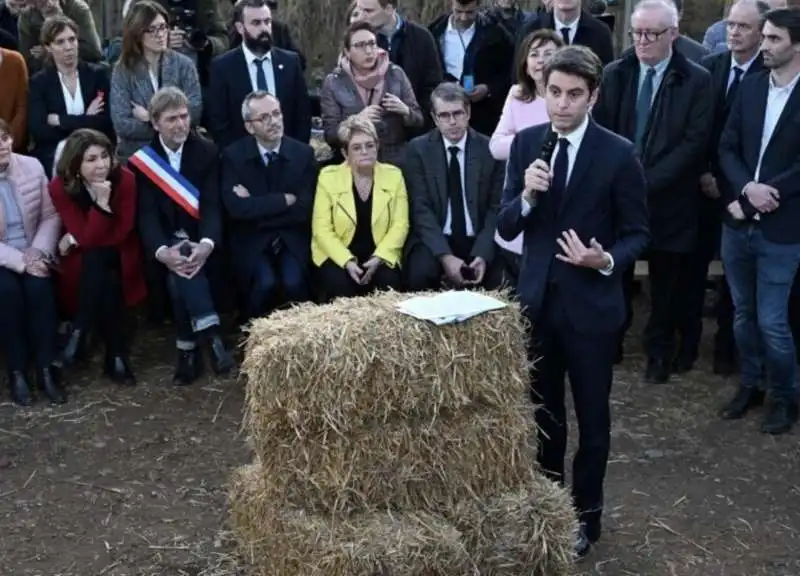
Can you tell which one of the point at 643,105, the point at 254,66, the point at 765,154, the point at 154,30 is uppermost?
the point at 154,30

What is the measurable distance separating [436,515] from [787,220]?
2555 millimetres

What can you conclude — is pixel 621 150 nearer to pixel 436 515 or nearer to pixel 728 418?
pixel 436 515

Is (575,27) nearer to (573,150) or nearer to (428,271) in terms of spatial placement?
(428,271)

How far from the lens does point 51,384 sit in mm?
6152

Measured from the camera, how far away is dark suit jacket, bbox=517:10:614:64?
6.96 m

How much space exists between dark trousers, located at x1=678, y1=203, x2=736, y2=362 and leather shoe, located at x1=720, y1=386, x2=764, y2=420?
507 millimetres

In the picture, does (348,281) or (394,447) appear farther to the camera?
(348,281)

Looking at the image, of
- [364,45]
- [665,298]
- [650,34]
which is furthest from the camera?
[364,45]

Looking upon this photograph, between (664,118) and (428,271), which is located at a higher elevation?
(664,118)

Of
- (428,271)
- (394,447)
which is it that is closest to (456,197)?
(428,271)

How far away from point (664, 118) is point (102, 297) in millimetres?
3196

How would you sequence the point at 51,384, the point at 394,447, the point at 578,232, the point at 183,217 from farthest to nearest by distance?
the point at 183,217
the point at 51,384
the point at 578,232
the point at 394,447

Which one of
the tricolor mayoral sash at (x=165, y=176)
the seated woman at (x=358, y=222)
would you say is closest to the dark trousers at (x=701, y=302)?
A: the seated woman at (x=358, y=222)

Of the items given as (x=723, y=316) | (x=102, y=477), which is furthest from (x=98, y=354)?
(x=723, y=316)
